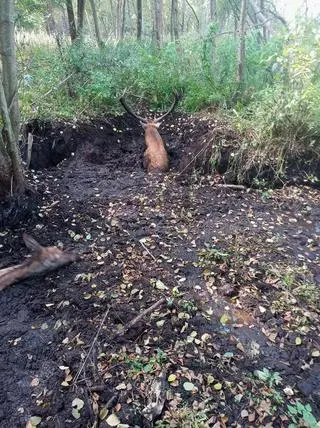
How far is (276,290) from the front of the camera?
249cm

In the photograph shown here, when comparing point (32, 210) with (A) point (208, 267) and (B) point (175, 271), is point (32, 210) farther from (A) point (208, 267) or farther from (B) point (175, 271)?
(A) point (208, 267)

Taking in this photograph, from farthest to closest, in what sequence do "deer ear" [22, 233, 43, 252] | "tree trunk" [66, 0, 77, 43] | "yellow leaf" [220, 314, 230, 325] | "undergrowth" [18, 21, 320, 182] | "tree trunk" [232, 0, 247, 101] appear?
"tree trunk" [66, 0, 77, 43] < "tree trunk" [232, 0, 247, 101] < "undergrowth" [18, 21, 320, 182] < "deer ear" [22, 233, 43, 252] < "yellow leaf" [220, 314, 230, 325]

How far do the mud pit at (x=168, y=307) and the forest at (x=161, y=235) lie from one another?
0.01 metres

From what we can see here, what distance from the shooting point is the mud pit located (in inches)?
68.4

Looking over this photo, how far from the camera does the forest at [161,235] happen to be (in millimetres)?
1786

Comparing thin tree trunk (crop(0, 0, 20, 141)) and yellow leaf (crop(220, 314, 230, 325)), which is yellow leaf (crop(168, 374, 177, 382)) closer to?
yellow leaf (crop(220, 314, 230, 325))

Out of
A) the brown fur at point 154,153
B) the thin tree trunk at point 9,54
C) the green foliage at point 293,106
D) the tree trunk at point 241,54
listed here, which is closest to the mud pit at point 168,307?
the brown fur at point 154,153

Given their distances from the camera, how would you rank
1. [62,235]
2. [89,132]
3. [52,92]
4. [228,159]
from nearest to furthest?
[62,235] → [228,159] → [89,132] → [52,92]

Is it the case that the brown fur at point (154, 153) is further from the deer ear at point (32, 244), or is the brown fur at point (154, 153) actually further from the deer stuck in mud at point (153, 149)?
the deer ear at point (32, 244)

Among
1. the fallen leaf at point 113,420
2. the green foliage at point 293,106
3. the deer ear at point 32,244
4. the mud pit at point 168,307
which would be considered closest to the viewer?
the fallen leaf at point 113,420

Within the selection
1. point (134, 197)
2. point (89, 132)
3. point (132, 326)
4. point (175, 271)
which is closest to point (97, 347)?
point (132, 326)

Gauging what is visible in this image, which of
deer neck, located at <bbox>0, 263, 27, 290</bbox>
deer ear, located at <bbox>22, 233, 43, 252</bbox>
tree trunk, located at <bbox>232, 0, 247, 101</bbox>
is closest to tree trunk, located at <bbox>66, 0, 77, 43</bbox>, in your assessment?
tree trunk, located at <bbox>232, 0, 247, 101</bbox>

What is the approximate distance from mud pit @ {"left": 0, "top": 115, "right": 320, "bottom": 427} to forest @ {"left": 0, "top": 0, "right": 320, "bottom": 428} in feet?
0.03

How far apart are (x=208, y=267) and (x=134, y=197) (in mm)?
1345
